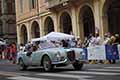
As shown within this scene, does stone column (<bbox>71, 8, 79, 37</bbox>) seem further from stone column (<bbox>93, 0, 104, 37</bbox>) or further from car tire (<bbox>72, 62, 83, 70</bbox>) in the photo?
car tire (<bbox>72, 62, 83, 70</bbox>)

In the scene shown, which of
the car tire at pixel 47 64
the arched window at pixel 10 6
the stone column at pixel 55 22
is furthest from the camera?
the arched window at pixel 10 6

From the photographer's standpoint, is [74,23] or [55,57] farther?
[74,23]

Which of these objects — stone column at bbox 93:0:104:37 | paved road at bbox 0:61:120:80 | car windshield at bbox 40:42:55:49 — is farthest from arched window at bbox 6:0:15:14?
paved road at bbox 0:61:120:80

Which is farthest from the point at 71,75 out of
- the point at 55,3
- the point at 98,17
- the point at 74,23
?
the point at 55,3

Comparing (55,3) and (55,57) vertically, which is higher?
(55,3)

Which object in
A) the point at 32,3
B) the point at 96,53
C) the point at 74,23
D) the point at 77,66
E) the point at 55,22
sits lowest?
the point at 77,66

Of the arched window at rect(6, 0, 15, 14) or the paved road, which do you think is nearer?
the paved road

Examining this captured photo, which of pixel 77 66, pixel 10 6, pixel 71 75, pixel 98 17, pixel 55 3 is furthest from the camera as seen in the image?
pixel 10 6

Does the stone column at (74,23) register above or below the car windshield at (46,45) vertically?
above

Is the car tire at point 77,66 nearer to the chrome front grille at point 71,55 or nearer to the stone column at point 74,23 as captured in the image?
the chrome front grille at point 71,55

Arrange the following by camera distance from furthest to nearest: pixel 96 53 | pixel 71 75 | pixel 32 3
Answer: pixel 32 3 → pixel 96 53 → pixel 71 75

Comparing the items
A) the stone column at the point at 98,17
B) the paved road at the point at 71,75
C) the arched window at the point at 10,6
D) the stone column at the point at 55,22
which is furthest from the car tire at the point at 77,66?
the arched window at the point at 10,6

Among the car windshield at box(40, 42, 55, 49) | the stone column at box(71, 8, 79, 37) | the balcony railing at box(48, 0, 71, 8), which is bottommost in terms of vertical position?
the car windshield at box(40, 42, 55, 49)

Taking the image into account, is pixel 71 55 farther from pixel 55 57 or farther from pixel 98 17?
pixel 98 17
